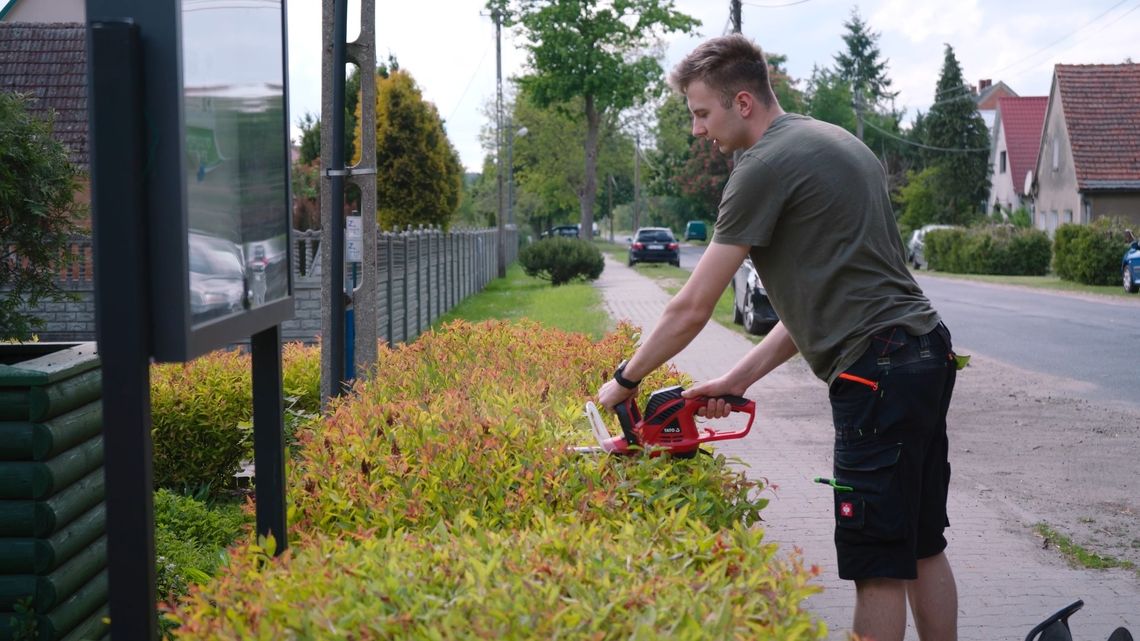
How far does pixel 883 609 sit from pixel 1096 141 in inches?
1825

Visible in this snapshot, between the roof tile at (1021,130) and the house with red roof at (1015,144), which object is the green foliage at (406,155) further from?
the roof tile at (1021,130)

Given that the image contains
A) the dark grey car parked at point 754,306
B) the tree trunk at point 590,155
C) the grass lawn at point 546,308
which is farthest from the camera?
the tree trunk at point 590,155

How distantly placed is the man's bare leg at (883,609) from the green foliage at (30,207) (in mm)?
4001

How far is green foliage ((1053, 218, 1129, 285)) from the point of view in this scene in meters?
31.1

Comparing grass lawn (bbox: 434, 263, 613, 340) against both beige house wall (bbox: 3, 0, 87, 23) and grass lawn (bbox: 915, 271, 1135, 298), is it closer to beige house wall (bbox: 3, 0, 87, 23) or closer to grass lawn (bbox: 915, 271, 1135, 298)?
grass lawn (bbox: 915, 271, 1135, 298)

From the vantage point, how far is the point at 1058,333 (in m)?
18.8

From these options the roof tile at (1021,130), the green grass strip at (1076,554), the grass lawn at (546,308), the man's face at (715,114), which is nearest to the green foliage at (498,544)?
the man's face at (715,114)

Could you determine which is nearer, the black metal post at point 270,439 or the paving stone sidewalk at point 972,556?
the black metal post at point 270,439

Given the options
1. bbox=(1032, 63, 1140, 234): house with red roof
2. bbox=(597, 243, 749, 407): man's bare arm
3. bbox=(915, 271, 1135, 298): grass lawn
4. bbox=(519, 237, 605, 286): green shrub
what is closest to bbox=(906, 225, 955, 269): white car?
bbox=(1032, 63, 1140, 234): house with red roof

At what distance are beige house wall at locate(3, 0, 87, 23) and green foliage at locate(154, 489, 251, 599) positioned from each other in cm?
2989

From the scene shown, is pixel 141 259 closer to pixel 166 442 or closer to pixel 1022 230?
pixel 166 442

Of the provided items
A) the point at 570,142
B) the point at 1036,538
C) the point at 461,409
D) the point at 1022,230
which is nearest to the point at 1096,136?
the point at 1022,230

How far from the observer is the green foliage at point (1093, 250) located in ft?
102

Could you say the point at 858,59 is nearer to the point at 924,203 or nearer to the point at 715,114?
the point at 924,203
